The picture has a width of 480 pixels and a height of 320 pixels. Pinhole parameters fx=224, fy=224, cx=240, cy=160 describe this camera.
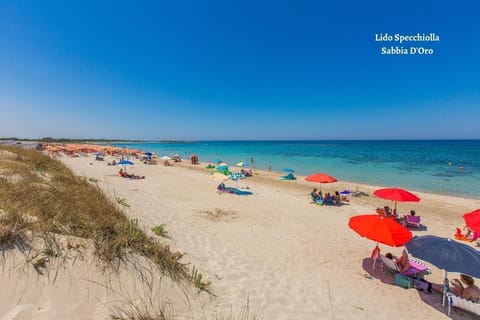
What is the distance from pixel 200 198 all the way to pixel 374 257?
882 cm

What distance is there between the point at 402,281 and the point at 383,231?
1.33m

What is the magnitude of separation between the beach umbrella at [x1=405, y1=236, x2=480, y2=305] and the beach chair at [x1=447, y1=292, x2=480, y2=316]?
10.8 inches

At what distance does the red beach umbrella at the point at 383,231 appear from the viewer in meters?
5.07

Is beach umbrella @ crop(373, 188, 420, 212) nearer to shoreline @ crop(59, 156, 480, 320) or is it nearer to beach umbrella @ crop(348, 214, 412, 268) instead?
shoreline @ crop(59, 156, 480, 320)

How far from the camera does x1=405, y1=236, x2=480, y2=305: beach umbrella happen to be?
14.1 feet

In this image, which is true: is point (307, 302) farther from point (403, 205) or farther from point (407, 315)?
point (403, 205)

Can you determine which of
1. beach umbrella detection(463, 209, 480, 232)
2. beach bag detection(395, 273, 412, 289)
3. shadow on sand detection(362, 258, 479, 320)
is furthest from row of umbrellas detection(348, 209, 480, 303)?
beach umbrella detection(463, 209, 480, 232)

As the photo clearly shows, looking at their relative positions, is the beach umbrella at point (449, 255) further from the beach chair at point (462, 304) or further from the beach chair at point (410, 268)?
the beach chair at point (410, 268)

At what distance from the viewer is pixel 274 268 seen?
5.47 metres

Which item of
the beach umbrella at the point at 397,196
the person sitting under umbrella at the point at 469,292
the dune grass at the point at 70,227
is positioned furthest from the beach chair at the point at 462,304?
the dune grass at the point at 70,227

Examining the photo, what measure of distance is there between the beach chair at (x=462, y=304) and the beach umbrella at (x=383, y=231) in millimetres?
1201

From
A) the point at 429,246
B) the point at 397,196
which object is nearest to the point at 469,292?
the point at 429,246

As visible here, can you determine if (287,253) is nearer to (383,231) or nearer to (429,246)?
(383,231)

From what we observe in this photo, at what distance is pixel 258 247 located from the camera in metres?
6.69
